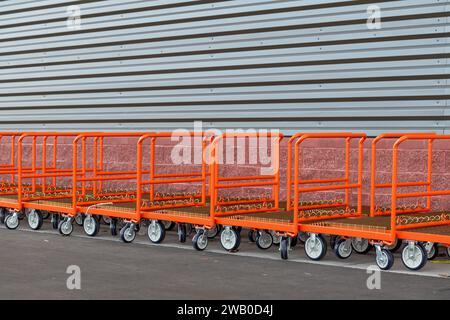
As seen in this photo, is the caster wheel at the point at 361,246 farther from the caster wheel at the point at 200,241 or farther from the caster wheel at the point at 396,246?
the caster wheel at the point at 200,241

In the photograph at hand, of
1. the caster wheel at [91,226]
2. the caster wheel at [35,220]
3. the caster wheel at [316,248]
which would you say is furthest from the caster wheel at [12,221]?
the caster wheel at [316,248]

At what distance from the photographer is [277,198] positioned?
1184cm

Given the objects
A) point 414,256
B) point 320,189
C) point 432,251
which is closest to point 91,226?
point 320,189

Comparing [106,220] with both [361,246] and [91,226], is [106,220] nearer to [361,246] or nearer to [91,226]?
[91,226]

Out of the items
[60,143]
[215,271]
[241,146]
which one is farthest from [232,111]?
[215,271]

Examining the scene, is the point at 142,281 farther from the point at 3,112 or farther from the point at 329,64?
the point at 3,112

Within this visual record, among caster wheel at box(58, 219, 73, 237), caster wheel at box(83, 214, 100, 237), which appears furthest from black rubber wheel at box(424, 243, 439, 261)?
caster wheel at box(58, 219, 73, 237)

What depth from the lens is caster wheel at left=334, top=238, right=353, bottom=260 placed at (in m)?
10.4

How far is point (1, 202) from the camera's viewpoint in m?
13.8

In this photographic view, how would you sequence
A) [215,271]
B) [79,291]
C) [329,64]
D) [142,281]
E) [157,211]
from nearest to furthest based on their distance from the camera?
[79,291] → [142,281] → [215,271] → [157,211] → [329,64]

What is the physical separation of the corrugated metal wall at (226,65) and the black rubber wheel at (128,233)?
3168mm

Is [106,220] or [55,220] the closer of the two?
[55,220]

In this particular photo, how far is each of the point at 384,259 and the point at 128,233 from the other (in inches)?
147

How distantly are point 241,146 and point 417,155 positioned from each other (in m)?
3.18
